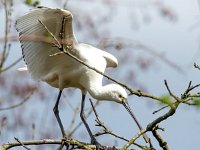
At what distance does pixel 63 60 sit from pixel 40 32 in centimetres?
71

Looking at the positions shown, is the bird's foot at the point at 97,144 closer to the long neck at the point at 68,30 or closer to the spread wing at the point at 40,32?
the spread wing at the point at 40,32

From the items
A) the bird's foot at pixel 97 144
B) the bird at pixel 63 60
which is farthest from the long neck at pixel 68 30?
the bird's foot at pixel 97 144

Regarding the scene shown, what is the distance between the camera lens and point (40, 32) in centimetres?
645

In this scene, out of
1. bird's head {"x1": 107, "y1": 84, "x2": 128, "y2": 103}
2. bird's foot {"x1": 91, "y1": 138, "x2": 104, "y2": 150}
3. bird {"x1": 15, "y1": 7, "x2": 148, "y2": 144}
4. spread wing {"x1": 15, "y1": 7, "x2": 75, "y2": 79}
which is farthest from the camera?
bird's head {"x1": 107, "y1": 84, "x2": 128, "y2": 103}

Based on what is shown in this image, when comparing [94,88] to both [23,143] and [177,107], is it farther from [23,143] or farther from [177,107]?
[177,107]

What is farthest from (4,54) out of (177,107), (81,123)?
(177,107)

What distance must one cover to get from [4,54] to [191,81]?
2688 millimetres

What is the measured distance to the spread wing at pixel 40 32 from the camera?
6.19m

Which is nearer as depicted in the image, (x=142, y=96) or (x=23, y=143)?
(x=142, y=96)

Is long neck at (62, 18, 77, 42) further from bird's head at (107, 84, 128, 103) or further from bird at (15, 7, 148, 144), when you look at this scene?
bird's head at (107, 84, 128, 103)

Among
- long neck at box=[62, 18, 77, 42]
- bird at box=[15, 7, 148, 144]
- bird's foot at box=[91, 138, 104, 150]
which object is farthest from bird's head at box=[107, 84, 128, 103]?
long neck at box=[62, 18, 77, 42]

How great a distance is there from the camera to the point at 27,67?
277 inches

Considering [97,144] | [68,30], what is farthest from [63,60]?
[97,144]

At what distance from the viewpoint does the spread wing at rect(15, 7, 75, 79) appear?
6186mm
